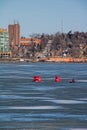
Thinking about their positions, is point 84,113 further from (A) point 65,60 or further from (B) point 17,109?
(A) point 65,60

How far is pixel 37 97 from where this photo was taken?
2239 centimetres

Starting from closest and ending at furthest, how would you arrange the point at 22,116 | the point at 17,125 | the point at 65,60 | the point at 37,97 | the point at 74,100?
the point at 17,125 < the point at 22,116 < the point at 74,100 < the point at 37,97 < the point at 65,60

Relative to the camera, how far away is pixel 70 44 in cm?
19838

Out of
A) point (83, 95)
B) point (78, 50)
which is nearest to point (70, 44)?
point (78, 50)

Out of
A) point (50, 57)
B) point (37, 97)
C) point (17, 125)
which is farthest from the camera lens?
point (50, 57)

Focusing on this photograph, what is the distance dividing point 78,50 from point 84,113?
181 metres

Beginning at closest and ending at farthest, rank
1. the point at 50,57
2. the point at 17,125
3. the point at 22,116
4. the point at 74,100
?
the point at 17,125, the point at 22,116, the point at 74,100, the point at 50,57

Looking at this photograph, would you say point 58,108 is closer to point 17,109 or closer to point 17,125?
point 17,109

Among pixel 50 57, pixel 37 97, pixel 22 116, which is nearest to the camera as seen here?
pixel 22 116

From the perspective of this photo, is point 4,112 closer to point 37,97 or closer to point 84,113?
point 84,113

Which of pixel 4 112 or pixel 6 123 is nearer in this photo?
pixel 6 123

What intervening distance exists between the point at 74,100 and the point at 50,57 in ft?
563

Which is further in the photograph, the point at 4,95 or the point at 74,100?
the point at 4,95

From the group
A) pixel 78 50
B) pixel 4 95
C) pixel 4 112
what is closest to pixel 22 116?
pixel 4 112
